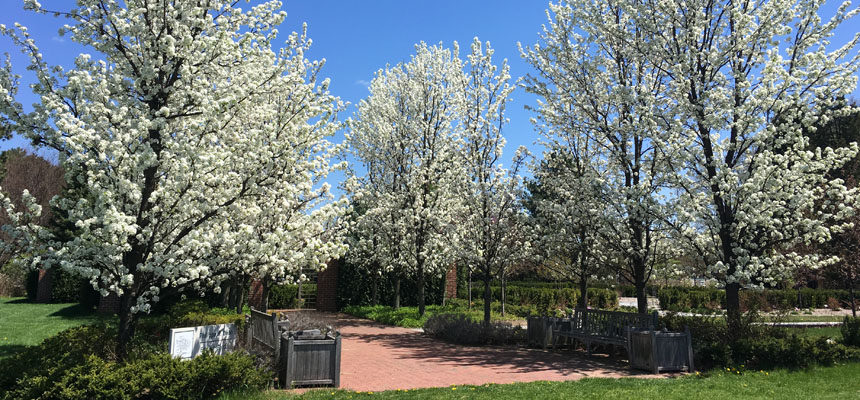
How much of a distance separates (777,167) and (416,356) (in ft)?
28.4

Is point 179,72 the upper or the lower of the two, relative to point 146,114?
upper

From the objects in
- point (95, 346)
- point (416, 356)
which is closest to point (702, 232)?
point (416, 356)

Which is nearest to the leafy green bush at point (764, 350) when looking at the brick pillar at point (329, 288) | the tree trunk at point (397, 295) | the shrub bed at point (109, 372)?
Answer: the shrub bed at point (109, 372)

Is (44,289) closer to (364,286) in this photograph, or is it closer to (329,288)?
(329,288)

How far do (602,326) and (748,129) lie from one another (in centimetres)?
550

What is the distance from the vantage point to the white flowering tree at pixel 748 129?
10289mm

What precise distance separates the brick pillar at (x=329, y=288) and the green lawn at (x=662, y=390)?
58.2ft

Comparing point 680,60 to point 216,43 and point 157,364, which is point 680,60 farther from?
point 157,364

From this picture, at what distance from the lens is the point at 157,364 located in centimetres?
681

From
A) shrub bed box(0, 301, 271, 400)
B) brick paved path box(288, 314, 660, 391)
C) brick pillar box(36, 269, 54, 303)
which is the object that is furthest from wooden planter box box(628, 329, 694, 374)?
brick pillar box(36, 269, 54, 303)

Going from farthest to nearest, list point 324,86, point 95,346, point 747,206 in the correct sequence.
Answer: point 747,206 < point 324,86 < point 95,346

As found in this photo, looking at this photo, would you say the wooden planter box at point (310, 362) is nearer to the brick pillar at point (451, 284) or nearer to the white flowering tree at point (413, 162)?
the white flowering tree at point (413, 162)

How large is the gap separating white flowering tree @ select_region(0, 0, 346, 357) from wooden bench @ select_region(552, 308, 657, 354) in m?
6.94

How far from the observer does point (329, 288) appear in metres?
25.3
